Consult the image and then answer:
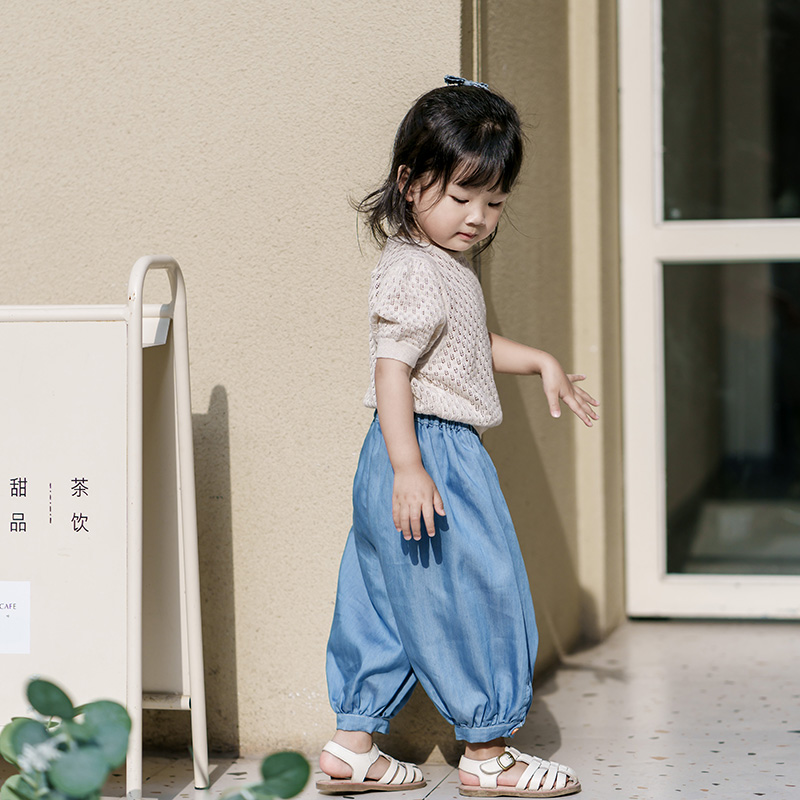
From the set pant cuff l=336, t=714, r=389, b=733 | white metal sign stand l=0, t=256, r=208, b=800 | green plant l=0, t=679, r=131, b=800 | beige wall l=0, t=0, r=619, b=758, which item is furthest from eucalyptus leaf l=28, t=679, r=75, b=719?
beige wall l=0, t=0, r=619, b=758

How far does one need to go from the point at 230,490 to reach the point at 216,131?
2.60 feet

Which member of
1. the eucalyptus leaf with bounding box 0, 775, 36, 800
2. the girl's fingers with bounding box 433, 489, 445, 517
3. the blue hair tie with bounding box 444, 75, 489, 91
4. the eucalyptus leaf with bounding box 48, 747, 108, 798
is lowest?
the eucalyptus leaf with bounding box 0, 775, 36, 800

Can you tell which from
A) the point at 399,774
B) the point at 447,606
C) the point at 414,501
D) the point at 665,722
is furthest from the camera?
the point at 665,722

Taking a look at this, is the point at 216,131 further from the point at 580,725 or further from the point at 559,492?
the point at 580,725

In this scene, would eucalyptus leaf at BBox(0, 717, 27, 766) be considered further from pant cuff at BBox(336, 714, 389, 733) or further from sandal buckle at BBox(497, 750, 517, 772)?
sandal buckle at BBox(497, 750, 517, 772)

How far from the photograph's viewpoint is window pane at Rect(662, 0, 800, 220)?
327 cm

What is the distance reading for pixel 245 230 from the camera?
7.40 ft

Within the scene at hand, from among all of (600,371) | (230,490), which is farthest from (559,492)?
(230,490)

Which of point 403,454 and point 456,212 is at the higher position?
point 456,212

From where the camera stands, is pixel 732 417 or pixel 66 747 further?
pixel 732 417

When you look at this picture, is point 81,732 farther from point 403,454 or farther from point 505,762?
point 505,762

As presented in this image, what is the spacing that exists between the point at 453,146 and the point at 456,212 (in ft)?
0.39

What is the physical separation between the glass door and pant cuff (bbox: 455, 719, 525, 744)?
4.77 ft

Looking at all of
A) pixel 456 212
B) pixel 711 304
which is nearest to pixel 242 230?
pixel 456 212
